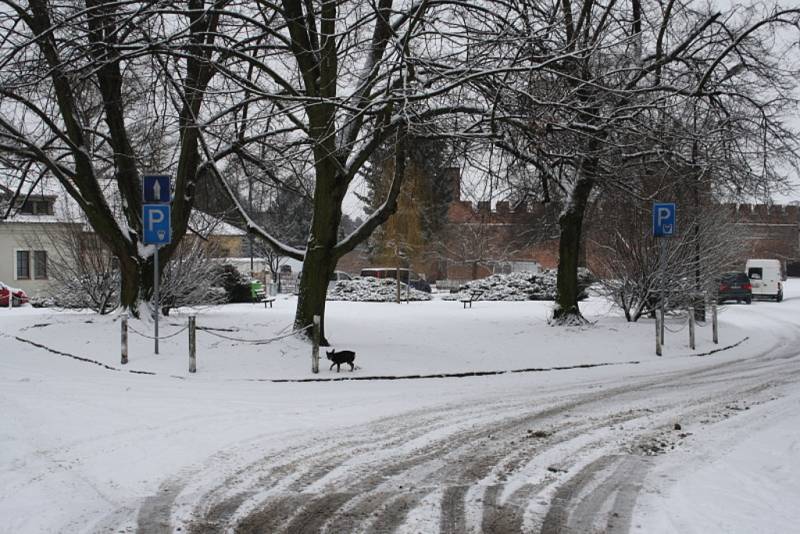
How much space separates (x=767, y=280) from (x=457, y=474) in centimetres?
4073

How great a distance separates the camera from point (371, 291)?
40750 millimetres

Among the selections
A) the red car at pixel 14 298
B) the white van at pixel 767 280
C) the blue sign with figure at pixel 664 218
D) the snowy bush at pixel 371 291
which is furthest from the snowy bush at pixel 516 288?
the blue sign with figure at pixel 664 218

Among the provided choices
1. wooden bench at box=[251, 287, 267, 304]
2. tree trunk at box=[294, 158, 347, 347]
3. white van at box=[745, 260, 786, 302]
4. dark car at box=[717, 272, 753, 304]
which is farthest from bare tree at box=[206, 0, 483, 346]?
white van at box=[745, 260, 786, 302]

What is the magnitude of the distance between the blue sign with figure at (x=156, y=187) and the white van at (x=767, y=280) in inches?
1444

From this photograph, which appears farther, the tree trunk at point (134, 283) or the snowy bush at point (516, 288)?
the snowy bush at point (516, 288)

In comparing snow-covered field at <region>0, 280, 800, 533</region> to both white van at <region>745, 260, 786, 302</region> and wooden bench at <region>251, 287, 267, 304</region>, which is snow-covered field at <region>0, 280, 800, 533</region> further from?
white van at <region>745, 260, 786, 302</region>

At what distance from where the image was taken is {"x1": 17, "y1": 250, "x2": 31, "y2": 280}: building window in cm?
4834

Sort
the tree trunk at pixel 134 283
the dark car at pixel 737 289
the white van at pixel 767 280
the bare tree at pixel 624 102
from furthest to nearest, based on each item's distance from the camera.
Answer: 1. the white van at pixel 767 280
2. the dark car at pixel 737 289
3. the tree trunk at pixel 134 283
4. the bare tree at pixel 624 102

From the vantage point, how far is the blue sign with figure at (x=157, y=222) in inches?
550

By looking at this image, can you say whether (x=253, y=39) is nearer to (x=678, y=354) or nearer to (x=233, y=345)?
(x=233, y=345)

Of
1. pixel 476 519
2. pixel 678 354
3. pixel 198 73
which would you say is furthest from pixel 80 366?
pixel 678 354

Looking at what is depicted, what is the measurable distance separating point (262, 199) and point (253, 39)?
6.95m

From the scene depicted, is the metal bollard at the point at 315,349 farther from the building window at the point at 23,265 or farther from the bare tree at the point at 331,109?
the building window at the point at 23,265

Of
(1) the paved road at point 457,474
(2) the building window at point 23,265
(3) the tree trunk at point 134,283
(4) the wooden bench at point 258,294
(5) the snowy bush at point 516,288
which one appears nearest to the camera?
(1) the paved road at point 457,474
